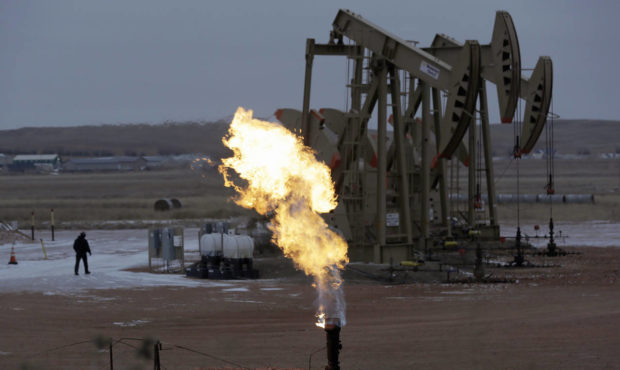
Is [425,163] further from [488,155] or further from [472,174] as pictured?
[488,155]

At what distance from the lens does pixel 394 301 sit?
22297 millimetres

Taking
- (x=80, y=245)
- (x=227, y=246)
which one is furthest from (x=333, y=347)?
(x=80, y=245)

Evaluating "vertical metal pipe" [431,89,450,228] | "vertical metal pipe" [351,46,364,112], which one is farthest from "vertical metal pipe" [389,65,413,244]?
"vertical metal pipe" [431,89,450,228]

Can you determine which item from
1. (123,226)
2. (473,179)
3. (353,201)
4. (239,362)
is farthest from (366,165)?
(123,226)

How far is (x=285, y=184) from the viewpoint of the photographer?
20.2 meters

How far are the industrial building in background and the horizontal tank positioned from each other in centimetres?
407

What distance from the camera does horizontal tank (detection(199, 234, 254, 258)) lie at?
2852cm

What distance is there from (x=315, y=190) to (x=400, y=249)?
11593 millimetres

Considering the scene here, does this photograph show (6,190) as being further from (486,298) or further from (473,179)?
(486,298)

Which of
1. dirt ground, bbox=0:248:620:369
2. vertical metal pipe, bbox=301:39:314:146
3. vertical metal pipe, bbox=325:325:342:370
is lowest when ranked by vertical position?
dirt ground, bbox=0:248:620:369

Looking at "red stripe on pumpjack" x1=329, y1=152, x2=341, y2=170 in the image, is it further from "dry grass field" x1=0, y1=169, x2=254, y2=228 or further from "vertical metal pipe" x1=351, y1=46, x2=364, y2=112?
"dry grass field" x1=0, y1=169, x2=254, y2=228

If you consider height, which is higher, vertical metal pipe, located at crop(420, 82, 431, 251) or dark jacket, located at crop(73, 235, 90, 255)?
vertical metal pipe, located at crop(420, 82, 431, 251)

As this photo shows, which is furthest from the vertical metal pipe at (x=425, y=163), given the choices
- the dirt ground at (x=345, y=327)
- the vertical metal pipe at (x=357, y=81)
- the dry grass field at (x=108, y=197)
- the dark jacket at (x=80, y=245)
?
the dark jacket at (x=80, y=245)

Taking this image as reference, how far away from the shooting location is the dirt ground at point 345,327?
15008 millimetres
